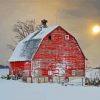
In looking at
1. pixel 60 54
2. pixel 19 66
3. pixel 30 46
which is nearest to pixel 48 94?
pixel 60 54

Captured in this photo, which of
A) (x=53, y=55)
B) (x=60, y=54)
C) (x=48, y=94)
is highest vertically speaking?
(x=60, y=54)

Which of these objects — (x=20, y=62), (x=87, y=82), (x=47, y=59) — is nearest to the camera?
(x=87, y=82)

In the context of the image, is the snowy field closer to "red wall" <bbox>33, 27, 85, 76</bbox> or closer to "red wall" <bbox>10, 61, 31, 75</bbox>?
"red wall" <bbox>33, 27, 85, 76</bbox>

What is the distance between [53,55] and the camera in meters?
43.6

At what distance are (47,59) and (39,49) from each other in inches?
56.4

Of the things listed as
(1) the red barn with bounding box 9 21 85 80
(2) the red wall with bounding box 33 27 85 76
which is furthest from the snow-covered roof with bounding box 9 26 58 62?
(2) the red wall with bounding box 33 27 85 76

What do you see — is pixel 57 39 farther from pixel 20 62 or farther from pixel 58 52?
pixel 20 62

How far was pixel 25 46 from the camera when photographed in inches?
1854

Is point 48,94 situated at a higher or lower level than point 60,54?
lower

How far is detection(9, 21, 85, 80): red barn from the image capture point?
42938 mm

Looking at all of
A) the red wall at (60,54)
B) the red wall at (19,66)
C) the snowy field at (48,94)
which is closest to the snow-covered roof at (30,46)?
the red wall at (19,66)

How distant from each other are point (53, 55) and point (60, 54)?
909mm

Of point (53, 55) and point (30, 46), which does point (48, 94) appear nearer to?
point (53, 55)

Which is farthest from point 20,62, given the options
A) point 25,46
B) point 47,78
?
point 47,78
